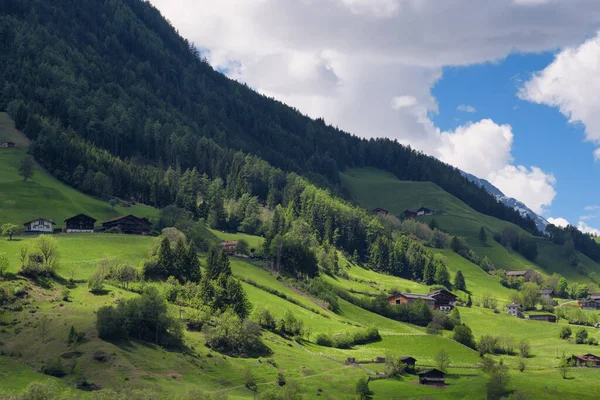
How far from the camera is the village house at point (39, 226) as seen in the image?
18538cm

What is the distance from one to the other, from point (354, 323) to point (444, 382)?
4338cm

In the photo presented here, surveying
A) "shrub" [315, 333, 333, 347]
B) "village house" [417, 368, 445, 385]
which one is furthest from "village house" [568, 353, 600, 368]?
"shrub" [315, 333, 333, 347]

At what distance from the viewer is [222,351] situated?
128m

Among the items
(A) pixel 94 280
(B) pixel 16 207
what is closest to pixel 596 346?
(A) pixel 94 280

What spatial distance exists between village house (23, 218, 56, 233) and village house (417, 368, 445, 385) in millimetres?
109862

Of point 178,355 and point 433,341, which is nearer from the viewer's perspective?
point 178,355

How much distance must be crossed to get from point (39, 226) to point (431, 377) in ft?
372

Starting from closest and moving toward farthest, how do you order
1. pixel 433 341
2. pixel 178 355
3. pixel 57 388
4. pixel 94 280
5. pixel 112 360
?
1. pixel 57 388
2. pixel 112 360
3. pixel 178 355
4. pixel 94 280
5. pixel 433 341

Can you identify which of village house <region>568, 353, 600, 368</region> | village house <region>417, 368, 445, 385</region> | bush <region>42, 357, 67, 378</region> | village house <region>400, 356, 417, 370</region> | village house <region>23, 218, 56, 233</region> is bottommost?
bush <region>42, 357, 67, 378</region>

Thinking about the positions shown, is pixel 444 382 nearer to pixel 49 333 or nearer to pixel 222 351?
pixel 222 351

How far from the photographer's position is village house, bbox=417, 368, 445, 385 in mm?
131500

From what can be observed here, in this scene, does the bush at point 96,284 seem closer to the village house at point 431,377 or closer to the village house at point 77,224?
the village house at point 77,224

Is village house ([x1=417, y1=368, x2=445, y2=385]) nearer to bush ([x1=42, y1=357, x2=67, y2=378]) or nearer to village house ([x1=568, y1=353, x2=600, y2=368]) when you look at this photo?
village house ([x1=568, y1=353, x2=600, y2=368])

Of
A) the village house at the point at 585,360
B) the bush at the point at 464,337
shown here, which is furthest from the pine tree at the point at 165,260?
the village house at the point at 585,360
